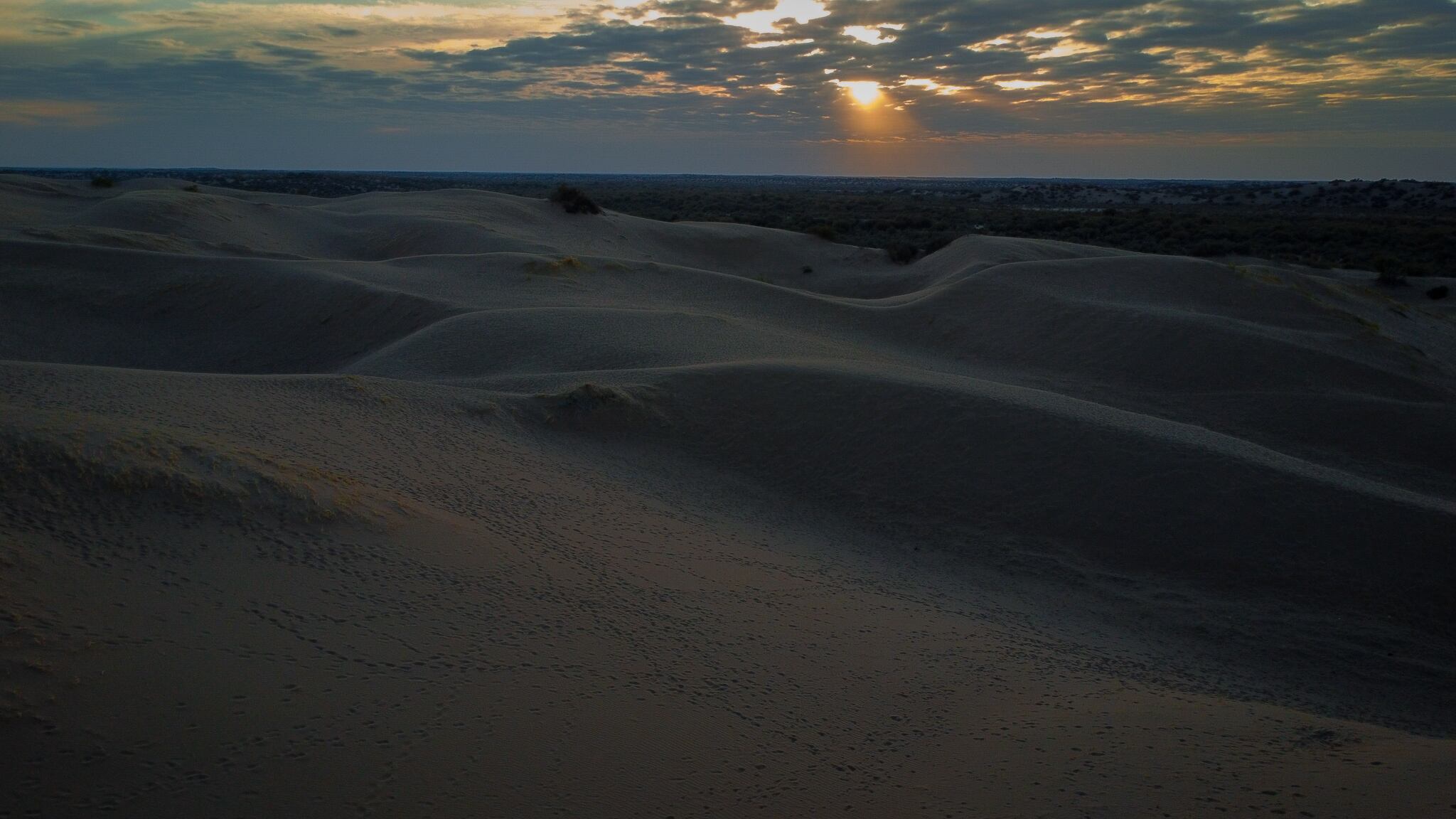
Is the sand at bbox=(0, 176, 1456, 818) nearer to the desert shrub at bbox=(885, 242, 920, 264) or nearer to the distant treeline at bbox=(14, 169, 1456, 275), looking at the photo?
the desert shrub at bbox=(885, 242, 920, 264)

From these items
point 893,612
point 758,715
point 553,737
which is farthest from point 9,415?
point 893,612

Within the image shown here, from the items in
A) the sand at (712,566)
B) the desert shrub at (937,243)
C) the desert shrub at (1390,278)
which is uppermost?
the desert shrub at (937,243)

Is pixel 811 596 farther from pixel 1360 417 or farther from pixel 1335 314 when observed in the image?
pixel 1335 314

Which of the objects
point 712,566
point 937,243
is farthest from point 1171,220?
point 712,566

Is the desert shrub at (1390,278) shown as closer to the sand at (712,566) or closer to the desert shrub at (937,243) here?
the sand at (712,566)

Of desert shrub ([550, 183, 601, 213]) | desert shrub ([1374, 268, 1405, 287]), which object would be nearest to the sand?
desert shrub ([1374, 268, 1405, 287])

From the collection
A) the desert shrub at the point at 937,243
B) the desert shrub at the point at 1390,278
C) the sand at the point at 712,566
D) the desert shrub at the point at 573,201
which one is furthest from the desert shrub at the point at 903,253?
the sand at the point at 712,566
